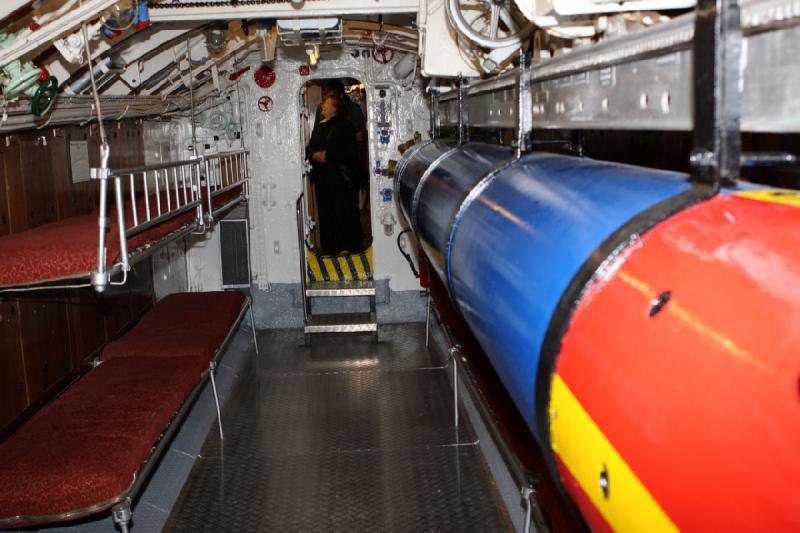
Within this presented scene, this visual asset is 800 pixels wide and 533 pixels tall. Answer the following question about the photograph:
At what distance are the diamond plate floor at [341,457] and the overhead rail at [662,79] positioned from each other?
2.77 metres

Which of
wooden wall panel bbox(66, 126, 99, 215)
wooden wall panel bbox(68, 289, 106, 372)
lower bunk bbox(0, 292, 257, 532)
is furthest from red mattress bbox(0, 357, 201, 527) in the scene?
wooden wall panel bbox(66, 126, 99, 215)

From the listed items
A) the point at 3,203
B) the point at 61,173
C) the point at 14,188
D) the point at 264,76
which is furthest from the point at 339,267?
the point at 3,203

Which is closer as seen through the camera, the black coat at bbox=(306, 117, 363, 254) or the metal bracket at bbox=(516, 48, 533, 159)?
the metal bracket at bbox=(516, 48, 533, 159)

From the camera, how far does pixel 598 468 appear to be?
1.17 meters

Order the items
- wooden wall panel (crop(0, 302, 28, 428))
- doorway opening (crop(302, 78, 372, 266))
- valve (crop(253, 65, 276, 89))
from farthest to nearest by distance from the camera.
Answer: doorway opening (crop(302, 78, 372, 266)) → valve (crop(253, 65, 276, 89)) → wooden wall panel (crop(0, 302, 28, 428))

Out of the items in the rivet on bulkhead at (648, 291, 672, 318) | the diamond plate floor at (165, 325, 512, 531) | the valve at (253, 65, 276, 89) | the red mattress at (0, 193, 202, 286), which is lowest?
the diamond plate floor at (165, 325, 512, 531)

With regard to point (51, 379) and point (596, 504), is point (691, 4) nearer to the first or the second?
point (596, 504)

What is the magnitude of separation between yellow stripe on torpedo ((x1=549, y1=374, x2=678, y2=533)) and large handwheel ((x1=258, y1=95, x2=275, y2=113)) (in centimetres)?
744

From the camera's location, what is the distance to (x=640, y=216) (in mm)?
1256

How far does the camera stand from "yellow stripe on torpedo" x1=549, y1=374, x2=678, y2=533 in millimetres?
1036

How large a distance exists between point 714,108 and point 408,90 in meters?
7.27

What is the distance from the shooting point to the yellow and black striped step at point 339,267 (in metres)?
8.96

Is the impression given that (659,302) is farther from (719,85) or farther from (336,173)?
(336,173)

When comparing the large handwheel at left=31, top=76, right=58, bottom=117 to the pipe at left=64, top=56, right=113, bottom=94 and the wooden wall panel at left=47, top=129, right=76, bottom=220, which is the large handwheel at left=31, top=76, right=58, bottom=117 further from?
the wooden wall panel at left=47, top=129, right=76, bottom=220
